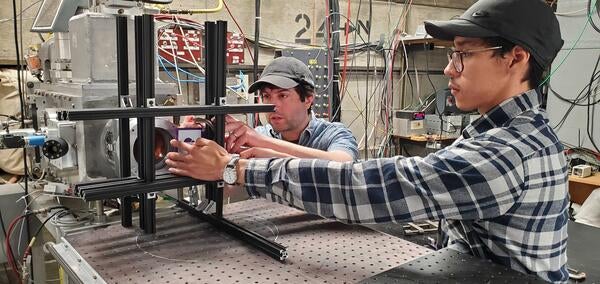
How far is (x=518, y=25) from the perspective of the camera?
0.87 meters

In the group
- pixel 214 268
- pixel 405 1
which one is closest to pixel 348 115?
pixel 405 1

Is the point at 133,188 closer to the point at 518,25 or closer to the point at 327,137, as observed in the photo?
the point at 518,25

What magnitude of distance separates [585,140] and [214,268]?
9.84 ft

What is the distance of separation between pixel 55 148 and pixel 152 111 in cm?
36

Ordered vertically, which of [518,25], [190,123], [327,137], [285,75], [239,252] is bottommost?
[239,252]

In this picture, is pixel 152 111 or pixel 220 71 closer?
pixel 152 111

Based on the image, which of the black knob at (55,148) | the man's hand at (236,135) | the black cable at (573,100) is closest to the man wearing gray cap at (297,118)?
the man's hand at (236,135)

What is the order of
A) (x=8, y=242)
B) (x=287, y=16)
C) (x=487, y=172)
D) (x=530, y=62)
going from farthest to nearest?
(x=287, y=16) → (x=8, y=242) → (x=530, y=62) → (x=487, y=172)

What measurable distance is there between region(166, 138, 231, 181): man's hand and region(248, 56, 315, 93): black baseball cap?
769 mm

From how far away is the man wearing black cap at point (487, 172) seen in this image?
823 mm

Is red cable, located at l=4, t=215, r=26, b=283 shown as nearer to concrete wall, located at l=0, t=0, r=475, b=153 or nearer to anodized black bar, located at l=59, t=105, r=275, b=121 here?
anodized black bar, located at l=59, t=105, r=275, b=121

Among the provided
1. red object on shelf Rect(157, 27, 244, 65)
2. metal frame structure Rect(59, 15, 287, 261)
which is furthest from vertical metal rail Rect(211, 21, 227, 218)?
red object on shelf Rect(157, 27, 244, 65)

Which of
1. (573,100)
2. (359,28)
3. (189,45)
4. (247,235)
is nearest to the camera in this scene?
(247,235)

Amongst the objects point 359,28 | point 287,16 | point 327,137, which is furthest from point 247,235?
point 359,28
